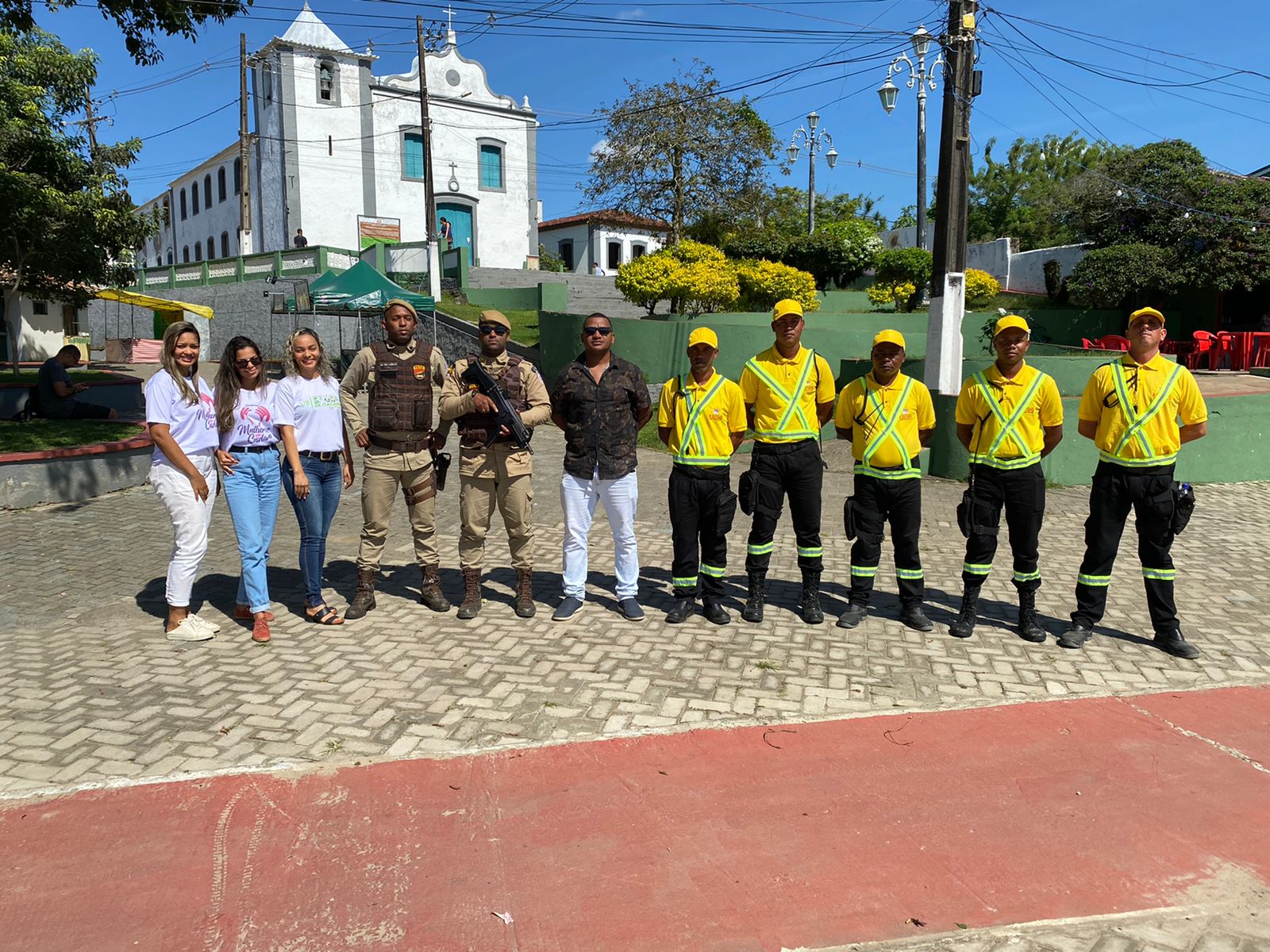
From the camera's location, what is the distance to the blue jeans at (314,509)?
541 cm

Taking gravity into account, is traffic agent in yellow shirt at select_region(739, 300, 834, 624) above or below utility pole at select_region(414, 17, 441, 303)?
below

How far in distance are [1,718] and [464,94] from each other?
34.8 metres

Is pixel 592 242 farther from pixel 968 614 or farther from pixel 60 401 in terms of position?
pixel 968 614

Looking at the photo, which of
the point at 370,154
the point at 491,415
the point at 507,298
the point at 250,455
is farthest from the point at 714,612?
the point at 370,154

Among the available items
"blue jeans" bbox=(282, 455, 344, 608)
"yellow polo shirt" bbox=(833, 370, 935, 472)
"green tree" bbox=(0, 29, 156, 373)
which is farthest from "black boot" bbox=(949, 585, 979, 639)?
"green tree" bbox=(0, 29, 156, 373)

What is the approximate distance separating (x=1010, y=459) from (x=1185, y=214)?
18026 millimetres

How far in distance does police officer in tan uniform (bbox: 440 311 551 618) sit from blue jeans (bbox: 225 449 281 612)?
1.07 meters

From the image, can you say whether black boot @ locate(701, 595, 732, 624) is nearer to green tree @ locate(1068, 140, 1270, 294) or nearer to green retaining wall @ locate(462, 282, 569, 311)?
green tree @ locate(1068, 140, 1270, 294)

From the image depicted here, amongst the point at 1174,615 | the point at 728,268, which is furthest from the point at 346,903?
the point at 728,268

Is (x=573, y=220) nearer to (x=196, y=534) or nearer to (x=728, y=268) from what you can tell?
(x=728, y=268)

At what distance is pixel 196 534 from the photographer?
508 centimetres

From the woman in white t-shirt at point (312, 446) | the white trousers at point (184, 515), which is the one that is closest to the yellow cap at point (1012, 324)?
the woman in white t-shirt at point (312, 446)

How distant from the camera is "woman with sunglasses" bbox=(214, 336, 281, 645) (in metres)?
5.14

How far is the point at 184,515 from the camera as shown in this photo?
16.5 feet
